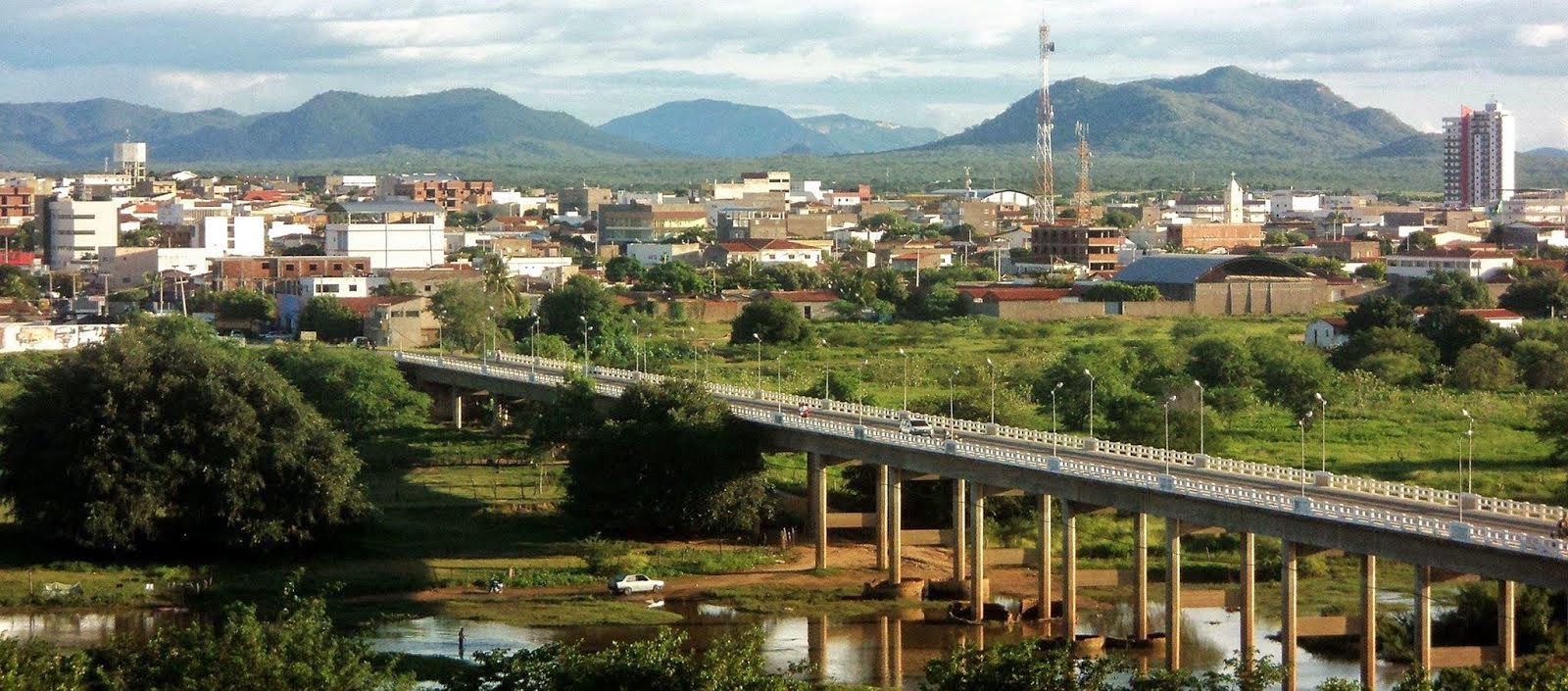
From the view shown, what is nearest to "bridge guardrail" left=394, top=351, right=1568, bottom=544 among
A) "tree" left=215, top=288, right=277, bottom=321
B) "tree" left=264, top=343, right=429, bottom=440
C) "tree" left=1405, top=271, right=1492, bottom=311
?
"tree" left=264, top=343, right=429, bottom=440

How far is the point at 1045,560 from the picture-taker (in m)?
62.3

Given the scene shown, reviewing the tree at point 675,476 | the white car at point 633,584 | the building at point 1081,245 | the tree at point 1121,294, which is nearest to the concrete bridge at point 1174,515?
the tree at point 675,476

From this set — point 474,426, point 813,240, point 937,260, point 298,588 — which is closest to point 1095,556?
point 298,588

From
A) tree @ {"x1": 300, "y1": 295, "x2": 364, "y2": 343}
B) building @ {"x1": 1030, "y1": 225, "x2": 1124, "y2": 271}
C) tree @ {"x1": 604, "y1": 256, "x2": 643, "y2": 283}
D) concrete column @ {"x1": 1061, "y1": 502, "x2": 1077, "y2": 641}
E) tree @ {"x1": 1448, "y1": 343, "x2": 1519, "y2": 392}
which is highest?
building @ {"x1": 1030, "y1": 225, "x2": 1124, "y2": 271}

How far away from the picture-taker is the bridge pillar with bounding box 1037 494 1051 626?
62.4m

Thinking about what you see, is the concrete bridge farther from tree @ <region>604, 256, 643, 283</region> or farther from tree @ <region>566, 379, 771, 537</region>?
tree @ <region>604, 256, 643, 283</region>

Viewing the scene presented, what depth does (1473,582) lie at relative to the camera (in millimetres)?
58219

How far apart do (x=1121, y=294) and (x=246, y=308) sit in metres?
50.3

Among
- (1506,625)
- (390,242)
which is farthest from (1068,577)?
(390,242)

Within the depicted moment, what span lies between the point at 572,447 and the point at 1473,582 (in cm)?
3046

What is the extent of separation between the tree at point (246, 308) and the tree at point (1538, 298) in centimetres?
7076

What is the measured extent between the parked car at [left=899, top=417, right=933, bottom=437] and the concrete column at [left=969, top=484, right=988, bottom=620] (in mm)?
5087

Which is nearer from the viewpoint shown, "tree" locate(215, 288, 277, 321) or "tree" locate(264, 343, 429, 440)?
"tree" locate(264, 343, 429, 440)

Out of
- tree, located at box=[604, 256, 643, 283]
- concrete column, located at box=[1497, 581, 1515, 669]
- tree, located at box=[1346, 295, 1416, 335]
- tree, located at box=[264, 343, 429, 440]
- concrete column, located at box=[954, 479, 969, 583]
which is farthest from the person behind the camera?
tree, located at box=[604, 256, 643, 283]
